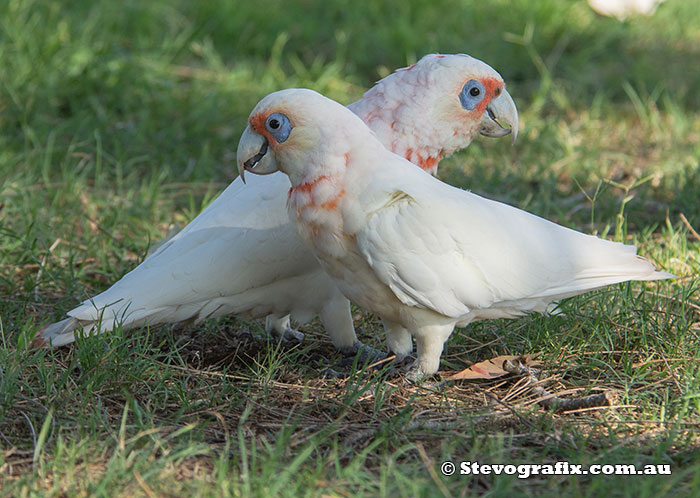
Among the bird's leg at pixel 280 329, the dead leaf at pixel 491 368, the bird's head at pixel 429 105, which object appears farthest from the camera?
the bird's leg at pixel 280 329

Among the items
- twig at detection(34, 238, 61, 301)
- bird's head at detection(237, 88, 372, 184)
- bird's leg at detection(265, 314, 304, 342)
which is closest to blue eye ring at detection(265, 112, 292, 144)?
bird's head at detection(237, 88, 372, 184)

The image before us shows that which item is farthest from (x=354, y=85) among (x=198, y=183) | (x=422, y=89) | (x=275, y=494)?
(x=275, y=494)

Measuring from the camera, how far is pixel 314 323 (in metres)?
3.72

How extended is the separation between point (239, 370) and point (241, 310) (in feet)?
0.78

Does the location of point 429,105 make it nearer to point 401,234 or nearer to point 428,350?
point 401,234

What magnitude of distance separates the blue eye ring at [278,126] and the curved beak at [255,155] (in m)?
0.06

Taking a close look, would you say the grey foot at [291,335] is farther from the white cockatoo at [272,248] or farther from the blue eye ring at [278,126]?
the blue eye ring at [278,126]

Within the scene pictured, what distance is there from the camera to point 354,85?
6.13 m

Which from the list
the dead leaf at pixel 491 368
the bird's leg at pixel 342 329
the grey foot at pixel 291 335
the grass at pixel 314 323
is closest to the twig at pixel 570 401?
the grass at pixel 314 323

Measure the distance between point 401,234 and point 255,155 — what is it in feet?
1.76

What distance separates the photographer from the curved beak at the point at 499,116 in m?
3.29

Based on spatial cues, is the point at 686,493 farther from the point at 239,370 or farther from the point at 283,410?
the point at 239,370

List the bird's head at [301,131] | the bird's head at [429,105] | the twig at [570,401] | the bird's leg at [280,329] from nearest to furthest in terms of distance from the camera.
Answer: the bird's head at [301,131] → the twig at [570,401] → the bird's head at [429,105] → the bird's leg at [280,329]

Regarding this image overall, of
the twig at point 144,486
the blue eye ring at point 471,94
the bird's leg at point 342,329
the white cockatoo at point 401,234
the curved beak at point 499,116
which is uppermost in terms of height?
the blue eye ring at point 471,94
